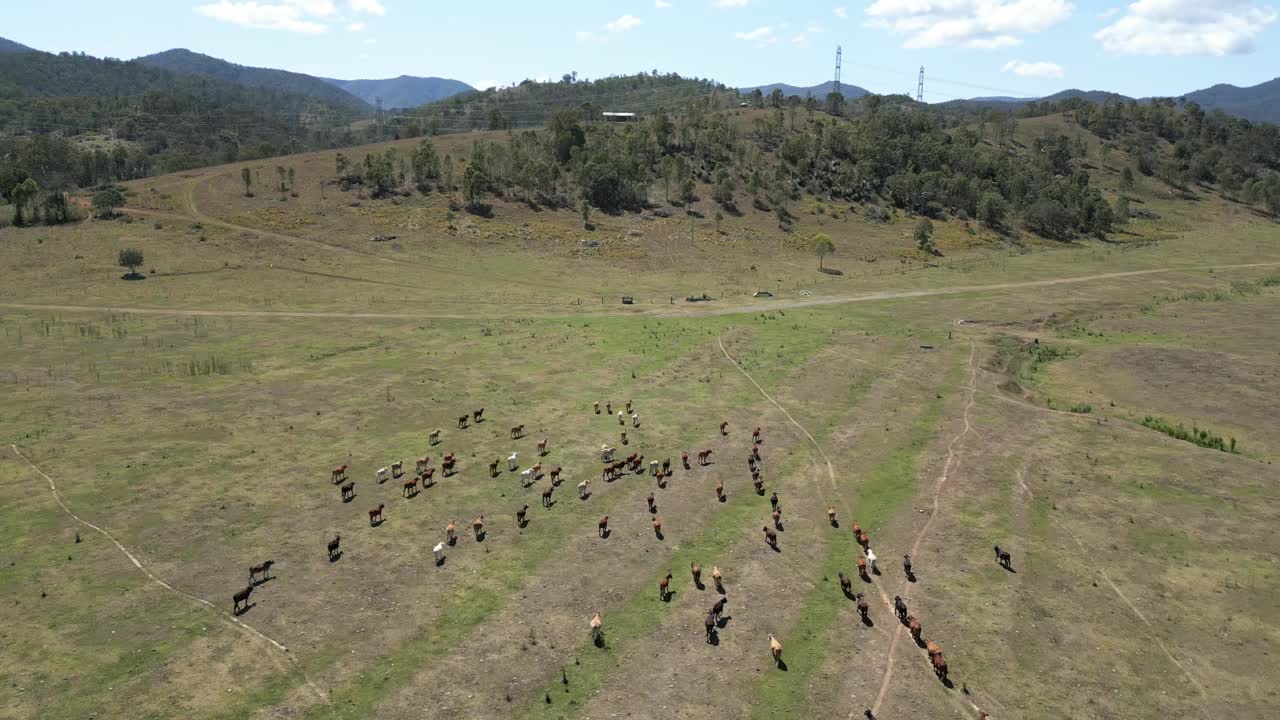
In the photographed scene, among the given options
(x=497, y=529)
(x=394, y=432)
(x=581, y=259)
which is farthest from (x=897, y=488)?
(x=581, y=259)

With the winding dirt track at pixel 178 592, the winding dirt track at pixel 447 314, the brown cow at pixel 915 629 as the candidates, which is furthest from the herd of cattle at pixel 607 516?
the winding dirt track at pixel 447 314

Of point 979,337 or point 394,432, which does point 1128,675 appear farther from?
point 979,337

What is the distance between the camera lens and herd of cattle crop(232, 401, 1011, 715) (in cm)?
3500

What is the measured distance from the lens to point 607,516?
4559cm

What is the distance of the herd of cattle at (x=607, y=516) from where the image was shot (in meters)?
35.0

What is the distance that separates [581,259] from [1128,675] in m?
116

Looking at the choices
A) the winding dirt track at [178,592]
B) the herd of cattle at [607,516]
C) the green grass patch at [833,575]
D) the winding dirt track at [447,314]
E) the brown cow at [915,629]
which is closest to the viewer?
the green grass patch at [833,575]

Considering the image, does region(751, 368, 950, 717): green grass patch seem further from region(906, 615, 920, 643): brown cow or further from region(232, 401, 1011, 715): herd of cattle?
region(906, 615, 920, 643): brown cow

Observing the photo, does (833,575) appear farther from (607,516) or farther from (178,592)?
(178,592)

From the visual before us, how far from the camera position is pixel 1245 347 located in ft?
269

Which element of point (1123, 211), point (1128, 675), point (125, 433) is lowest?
point (1128, 675)

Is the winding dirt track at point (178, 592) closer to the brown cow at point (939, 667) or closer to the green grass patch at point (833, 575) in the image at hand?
the green grass patch at point (833, 575)

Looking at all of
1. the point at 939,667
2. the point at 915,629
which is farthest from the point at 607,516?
the point at 939,667

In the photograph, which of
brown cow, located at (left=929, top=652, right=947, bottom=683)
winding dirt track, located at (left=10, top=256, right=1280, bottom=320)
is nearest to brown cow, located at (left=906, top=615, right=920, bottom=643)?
brown cow, located at (left=929, top=652, right=947, bottom=683)
